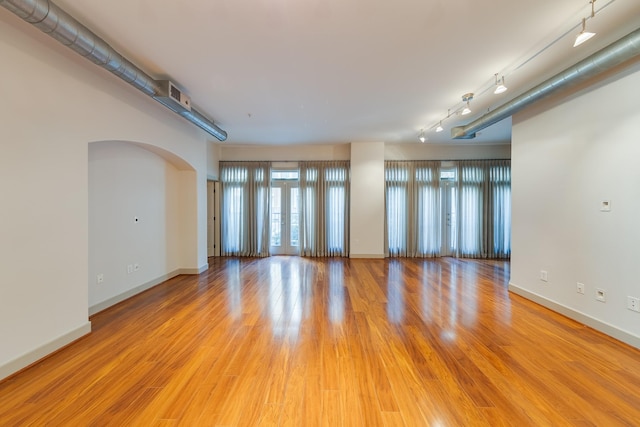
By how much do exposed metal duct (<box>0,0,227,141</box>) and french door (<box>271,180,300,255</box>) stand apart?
4.10 meters

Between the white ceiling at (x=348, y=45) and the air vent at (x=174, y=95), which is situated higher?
the white ceiling at (x=348, y=45)

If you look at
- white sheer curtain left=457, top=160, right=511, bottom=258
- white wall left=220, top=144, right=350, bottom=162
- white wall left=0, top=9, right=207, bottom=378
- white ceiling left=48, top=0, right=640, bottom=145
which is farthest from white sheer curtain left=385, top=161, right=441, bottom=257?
white wall left=0, top=9, right=207, bottom=378

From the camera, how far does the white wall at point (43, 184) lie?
1972mm

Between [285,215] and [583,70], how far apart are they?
6.08m

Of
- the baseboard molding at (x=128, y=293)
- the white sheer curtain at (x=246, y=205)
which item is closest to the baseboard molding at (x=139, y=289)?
the baseboard molding at (x=128, y=293)

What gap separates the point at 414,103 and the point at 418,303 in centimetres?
318

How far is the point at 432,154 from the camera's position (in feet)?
22.2

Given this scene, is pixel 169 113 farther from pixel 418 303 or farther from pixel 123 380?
pixel 418 303

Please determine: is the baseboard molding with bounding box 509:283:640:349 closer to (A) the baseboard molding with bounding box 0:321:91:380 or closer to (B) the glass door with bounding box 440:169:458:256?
(B) the glass door with bounding box 440:169:458:256

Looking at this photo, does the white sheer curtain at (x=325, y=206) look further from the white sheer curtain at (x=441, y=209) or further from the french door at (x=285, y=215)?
the white sheer curtain at (x=441, y=209)

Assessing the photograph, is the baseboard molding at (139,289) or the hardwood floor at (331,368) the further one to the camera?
the baseboard molding at (139,289)

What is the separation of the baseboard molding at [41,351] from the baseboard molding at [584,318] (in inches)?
223

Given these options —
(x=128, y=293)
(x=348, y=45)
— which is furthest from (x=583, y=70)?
(x=128, y=293)

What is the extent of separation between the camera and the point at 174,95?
316 cm
